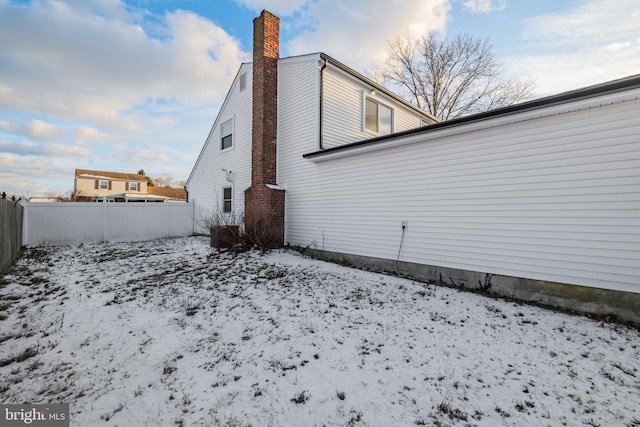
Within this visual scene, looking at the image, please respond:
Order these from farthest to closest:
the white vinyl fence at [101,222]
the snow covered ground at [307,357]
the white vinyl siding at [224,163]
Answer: the white vinyl siding at [224,163], the white vinyl fence at [101,222], the snow covered ground at [307,357]

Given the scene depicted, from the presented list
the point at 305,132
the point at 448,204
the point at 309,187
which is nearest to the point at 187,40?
the point at 305,132

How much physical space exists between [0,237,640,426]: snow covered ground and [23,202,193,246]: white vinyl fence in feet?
21.6

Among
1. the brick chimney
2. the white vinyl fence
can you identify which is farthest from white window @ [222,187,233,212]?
the white vinyl fence

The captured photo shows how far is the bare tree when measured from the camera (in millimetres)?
19469

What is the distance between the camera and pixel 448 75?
2058 centimetres

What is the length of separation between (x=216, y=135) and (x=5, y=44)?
7.16m

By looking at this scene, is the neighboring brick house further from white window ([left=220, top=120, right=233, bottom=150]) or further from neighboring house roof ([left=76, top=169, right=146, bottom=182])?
white window ([left=220, top=120, right=233, bottom=150])

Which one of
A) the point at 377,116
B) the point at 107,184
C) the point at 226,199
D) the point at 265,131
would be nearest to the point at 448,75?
the point at 377,116

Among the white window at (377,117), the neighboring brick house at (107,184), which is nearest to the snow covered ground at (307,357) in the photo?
the white window at (377,117)

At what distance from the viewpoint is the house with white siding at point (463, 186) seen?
397 cm

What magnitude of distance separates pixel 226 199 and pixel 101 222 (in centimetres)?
536

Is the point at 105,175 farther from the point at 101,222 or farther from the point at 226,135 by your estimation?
the point at 226,135

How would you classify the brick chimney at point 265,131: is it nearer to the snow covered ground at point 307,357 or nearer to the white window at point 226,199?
the white window at point 226,199

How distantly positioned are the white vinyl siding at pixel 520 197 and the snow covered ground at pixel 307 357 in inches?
35.2
